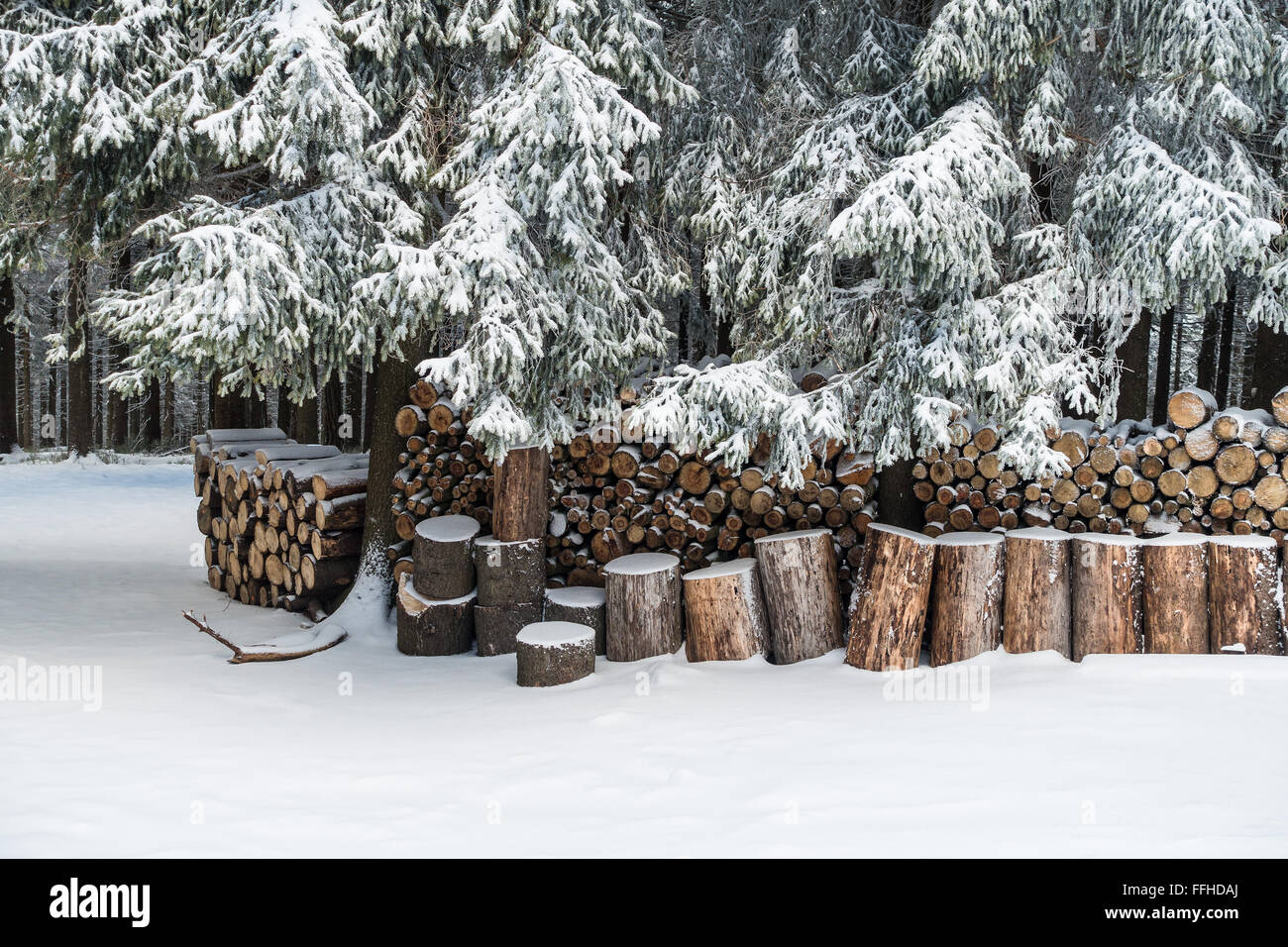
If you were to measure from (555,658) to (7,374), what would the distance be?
15.8 m

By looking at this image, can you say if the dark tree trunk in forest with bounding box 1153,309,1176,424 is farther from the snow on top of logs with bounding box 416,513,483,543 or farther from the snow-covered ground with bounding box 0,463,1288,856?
the snow on top of logs with bounding box 416,513,483,543

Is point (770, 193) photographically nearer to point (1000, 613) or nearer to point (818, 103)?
point (818, 103)

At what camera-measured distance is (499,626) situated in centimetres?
693

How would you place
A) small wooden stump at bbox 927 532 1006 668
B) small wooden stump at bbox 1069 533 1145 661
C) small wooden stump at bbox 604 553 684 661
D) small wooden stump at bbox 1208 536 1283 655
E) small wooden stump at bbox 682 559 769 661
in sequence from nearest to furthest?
small wooden stump at bbox 1208 536 1283 655 → small wooden stump at bbox 1069 533 1145 661 → small wooden stump at bbox 927 532 1006 668 → small wooden stump at bbox 682 559 769 661 → small wooden stump at bbox 604 553 684 661

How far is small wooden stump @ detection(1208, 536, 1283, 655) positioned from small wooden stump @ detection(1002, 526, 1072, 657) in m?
0.87

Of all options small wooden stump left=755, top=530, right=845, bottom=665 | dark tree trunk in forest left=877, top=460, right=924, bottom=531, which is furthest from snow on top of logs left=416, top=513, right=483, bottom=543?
dark tree trunk in forest left=877, top=460, right=924, bottom=531

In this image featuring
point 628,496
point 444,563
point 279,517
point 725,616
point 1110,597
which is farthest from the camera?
point 279,517

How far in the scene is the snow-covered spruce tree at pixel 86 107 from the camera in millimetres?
6461

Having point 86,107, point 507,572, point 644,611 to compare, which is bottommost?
point 644,611

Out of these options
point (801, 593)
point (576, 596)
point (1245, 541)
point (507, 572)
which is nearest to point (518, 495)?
point (507, 572)

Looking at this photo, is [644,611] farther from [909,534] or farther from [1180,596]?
[1180,596]

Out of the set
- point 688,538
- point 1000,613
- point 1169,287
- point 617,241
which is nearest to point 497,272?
point 617,241

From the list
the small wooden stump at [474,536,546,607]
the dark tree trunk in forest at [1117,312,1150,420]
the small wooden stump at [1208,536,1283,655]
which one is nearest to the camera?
the small wooden stump at [1208,536,1283,655]

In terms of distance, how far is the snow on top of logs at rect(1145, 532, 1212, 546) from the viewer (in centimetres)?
561
